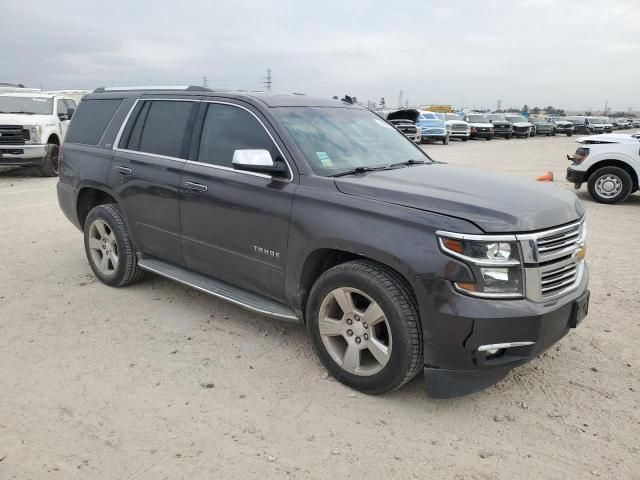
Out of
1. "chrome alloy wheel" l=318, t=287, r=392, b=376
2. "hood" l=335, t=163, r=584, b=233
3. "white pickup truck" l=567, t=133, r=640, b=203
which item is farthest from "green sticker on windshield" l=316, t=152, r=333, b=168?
"white pickup truck" l=567, t=133, r=640, b=203

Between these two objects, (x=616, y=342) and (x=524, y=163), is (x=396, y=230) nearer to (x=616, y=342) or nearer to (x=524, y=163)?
(x=616, y=342)

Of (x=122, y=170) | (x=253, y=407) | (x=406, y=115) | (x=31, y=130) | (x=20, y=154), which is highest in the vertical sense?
(x=406, y=115)

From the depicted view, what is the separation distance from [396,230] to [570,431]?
1488mm

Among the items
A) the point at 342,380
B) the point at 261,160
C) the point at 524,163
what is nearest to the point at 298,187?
the point at 261,160

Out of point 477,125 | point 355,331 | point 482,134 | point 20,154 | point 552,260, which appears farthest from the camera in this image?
point 482,134

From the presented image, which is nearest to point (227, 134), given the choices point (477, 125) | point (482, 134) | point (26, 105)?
point (26, 105)

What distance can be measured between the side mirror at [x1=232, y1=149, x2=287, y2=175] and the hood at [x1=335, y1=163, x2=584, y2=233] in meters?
0.43

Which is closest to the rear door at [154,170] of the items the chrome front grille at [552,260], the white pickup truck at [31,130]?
the chrome front grille at [552,260]

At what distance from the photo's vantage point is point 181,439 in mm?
2898

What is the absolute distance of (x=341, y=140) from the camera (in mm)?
4023

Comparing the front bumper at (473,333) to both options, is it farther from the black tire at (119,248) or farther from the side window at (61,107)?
the side window at (61,107)

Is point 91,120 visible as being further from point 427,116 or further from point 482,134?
point 482,134

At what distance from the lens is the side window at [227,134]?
3.88 m

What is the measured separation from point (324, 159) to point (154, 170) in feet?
5.30
